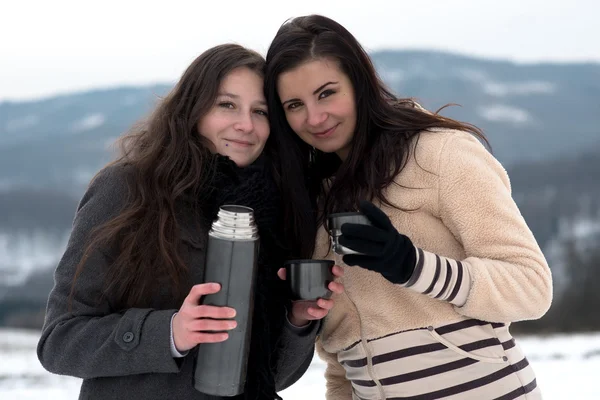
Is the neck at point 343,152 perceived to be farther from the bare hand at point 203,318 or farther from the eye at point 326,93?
the bare hand at point 203,318

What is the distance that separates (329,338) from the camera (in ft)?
5.94

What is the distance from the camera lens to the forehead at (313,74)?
5.72 ft

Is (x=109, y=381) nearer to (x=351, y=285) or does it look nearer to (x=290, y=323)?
(x=290, y=323)

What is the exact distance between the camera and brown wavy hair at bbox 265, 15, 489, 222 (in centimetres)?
170

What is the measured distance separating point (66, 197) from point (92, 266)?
1268 centimetres

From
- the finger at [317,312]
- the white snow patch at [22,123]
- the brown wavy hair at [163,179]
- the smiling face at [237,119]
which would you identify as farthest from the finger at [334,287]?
the white snow patch at [22,123]

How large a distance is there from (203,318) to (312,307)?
1.29ft

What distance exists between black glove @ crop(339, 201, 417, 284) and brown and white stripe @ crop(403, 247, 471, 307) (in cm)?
8

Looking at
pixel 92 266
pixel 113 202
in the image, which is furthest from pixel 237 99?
pixel 92 266

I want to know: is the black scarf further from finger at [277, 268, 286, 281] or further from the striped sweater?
the striped sweater

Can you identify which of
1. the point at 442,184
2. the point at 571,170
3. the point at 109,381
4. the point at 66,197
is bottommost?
the point at 66,197

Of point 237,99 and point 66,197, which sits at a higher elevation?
point 237,99

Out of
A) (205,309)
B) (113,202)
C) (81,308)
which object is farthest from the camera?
(113,202)

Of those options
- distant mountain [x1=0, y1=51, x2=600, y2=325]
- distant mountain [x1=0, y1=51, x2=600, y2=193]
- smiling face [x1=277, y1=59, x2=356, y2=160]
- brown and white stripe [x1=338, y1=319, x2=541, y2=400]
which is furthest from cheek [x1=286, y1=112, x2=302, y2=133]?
distant mountain [x1=0, y1=51, x2=600, y2=193]
